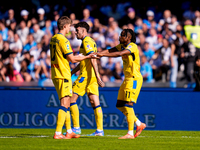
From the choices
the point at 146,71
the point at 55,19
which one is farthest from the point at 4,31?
the point at 146,71

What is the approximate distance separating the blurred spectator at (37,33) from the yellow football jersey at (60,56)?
7473 millimetres

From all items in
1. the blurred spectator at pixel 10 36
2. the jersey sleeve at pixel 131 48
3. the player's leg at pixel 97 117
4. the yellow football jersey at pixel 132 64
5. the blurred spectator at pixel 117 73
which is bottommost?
the player's leg at pixel 97 117

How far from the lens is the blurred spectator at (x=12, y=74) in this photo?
13.0 m

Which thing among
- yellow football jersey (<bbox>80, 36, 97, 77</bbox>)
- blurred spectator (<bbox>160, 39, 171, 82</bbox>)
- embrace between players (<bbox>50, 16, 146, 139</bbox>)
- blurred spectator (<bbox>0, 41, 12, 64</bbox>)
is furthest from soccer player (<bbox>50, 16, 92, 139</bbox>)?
blurred spectator (<bbox>0, 41, 12, 64</bbox>)

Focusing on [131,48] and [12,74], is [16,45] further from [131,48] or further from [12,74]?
[131,48]

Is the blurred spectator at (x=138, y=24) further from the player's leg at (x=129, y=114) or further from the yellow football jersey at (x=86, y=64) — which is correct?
the player's leg at (x=129, y=114)

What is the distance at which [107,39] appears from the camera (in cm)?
1417

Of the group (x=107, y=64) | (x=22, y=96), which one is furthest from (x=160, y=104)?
(x=22, y=96)

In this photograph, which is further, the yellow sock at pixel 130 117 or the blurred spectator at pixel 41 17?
the blurred spectator at pixel 41 17

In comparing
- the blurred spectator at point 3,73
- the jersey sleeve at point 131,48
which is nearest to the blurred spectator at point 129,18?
the blurred spectator at point 3,73

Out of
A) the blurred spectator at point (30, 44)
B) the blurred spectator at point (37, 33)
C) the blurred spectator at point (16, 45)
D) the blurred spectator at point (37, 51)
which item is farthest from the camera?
the blurred spectator at point (37, 33)

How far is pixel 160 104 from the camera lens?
11.0 metres

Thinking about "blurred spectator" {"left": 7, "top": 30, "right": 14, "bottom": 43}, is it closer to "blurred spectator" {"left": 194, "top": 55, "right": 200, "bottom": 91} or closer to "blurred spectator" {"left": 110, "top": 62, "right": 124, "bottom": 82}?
"blurred spectator" {"left": 110, "top": 62, "right": 124, "bottom": 82}

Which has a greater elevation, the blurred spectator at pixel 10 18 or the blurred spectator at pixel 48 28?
the blurred spectator at pixel 10 18
